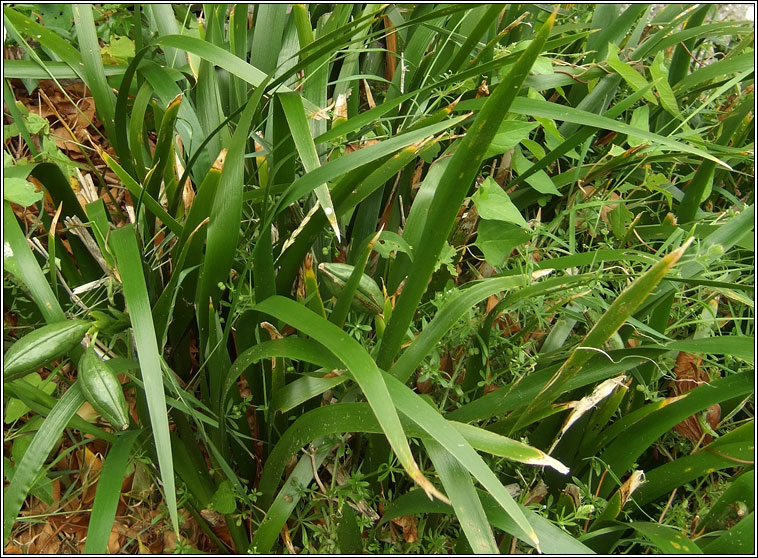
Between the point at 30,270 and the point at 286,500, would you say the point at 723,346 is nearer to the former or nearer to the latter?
the point at 286,500

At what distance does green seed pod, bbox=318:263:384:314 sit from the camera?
2.61 feet

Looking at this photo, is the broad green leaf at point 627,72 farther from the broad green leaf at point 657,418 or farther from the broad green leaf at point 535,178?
the broad green leaf at point 657,418

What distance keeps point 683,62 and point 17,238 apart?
49.3 inches

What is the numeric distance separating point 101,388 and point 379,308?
1.16 ft

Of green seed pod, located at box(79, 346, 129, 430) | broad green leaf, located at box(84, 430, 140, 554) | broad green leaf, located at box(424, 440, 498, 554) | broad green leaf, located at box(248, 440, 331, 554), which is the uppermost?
green seed pod, located at box(79, 346, 129, 430)

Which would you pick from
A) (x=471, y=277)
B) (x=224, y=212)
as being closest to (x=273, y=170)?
(x=224, y=212)

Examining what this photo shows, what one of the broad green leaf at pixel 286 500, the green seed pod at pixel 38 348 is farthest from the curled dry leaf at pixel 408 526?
the green seed pod at pixel 38 348

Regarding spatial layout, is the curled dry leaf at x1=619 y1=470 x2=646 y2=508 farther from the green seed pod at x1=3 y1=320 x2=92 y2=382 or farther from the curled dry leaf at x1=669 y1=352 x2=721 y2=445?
the green seed pod at x1=3 y1=320 x2=92 y2=382

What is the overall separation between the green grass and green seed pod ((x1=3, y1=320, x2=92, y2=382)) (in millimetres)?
65

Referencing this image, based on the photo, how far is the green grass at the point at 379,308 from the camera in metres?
0.73

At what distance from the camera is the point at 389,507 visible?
0.85 metres

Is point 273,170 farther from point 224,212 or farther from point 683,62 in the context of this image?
point 683,62

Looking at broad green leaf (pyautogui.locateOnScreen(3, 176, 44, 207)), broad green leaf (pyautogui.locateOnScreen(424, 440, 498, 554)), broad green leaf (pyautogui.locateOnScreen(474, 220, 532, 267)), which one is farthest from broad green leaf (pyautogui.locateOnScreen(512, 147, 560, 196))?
broad green leaf (pyautogui.locateOnScreen(3, 176, 44, 207))

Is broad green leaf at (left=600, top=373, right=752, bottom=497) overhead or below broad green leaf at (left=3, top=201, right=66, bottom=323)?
below
